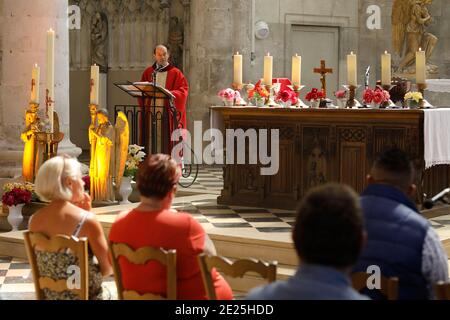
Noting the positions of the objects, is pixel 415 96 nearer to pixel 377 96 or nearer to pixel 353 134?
pixel 377 96

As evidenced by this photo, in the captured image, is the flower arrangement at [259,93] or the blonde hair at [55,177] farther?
the flower arrangement at [259,93]

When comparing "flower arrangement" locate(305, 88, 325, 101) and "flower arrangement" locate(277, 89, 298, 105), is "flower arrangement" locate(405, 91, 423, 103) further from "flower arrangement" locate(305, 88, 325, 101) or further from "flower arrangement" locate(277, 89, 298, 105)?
"flower arrangement" locate(277, 89, 298, 105)

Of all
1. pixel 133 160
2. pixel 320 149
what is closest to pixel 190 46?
pixel 133 160

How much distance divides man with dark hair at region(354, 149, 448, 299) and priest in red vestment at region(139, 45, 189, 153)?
7680 mm

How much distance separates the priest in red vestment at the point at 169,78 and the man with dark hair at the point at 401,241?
25.2 ft

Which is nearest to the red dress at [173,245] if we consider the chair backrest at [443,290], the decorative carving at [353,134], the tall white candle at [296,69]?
the chair backrest at [443,290]

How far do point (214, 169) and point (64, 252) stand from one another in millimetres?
11184

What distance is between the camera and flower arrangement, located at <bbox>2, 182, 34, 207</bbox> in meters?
9.41

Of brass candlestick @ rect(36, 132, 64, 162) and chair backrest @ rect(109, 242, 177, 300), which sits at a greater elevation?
brass candlestick @ rect(36, 132, 64, 162)

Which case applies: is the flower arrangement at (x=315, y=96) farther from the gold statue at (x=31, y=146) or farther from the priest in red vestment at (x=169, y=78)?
the gold statue at (x=31, y=146)

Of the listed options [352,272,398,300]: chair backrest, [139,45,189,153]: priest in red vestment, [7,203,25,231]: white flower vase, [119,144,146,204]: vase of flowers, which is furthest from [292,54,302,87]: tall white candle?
[352,272,398,300]: chair backrest

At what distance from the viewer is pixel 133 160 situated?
34.5 ft

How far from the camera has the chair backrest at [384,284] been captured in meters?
3.69
